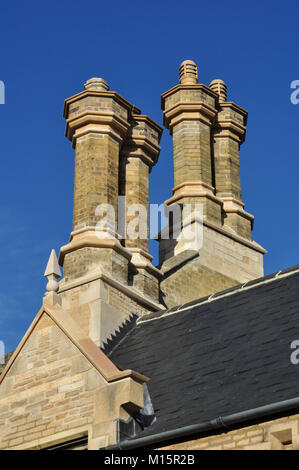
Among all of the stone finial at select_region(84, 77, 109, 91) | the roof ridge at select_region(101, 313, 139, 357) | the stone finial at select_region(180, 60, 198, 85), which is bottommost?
the roof ridge at select_region(101, 313, 139, 357)

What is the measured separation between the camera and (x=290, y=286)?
1489cm

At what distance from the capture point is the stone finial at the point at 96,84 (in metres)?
20.7

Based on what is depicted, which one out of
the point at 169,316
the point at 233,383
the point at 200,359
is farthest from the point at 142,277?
the point at 233,383

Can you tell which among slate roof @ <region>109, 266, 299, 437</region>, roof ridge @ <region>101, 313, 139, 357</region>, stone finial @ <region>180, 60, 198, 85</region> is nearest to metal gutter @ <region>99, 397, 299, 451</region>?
slate roof @ <region>109, 266, 299, 437</region>

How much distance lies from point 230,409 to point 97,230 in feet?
23.5

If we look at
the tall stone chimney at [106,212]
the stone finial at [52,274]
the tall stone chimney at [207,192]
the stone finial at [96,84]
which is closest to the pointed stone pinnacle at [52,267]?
the stone finial at [52,274]

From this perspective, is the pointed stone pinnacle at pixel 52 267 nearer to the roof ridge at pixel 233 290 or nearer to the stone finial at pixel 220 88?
the roof ridge at pixel 233 290

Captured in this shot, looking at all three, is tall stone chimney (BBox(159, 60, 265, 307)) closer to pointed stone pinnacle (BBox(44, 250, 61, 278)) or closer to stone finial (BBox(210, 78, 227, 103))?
stone finial (BBox(210, 78, 227, 103))

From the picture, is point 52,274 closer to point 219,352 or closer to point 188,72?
point 219,352

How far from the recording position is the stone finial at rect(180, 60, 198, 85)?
76.0 feet

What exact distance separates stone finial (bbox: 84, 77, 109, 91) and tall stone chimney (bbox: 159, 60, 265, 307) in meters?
2.38
